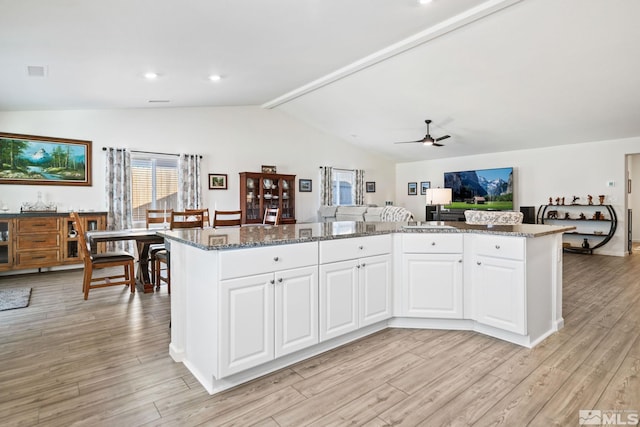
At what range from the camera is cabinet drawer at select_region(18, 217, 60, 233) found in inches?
199

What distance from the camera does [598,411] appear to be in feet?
5.95

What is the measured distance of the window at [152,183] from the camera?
6473mm

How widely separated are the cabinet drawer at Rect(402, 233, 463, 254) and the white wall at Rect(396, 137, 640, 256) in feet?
21.2

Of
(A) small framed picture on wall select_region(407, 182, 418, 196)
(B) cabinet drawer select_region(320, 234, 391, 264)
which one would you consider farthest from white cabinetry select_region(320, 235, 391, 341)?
(A) small framed picture on wall select_region(407, 182, 418, 196)

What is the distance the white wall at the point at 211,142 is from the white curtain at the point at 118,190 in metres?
0.16

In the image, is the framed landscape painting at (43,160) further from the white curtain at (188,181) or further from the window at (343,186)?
the window at (343,186)

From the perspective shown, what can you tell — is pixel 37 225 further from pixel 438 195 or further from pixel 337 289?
pixel 438 195

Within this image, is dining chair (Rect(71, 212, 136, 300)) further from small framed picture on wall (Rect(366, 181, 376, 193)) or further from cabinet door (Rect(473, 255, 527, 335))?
small framed picture on wall (Rect(366, 181, 376, 193))

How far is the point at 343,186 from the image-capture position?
383 inches

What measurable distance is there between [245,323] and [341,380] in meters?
0.71

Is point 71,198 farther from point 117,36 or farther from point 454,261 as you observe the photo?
point 454,261

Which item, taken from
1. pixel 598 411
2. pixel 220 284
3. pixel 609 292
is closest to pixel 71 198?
pixel 220 284

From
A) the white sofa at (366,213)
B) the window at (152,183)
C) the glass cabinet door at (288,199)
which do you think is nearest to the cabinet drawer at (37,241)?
the window at (152,183)

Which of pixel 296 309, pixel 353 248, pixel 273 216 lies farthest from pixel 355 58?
pixel 296 309
